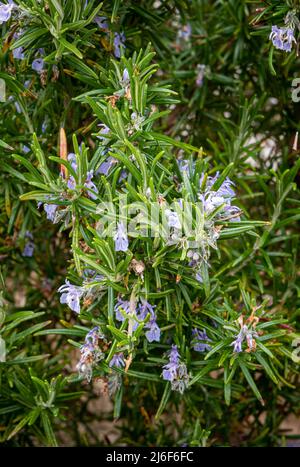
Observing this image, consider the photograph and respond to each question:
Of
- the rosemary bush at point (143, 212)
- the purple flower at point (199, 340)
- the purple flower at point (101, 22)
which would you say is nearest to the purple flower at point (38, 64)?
the rosemary bush at point (143, 212)

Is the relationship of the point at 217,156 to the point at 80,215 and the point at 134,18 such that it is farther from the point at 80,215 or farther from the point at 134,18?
the point at 80,215

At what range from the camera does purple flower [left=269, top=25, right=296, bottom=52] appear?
1.30m

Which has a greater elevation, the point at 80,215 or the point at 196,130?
the point at 196,130

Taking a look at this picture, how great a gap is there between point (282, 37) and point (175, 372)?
2.41 feet

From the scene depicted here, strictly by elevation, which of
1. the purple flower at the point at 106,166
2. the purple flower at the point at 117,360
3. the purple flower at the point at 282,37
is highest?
the purple flower at the point at 282,37

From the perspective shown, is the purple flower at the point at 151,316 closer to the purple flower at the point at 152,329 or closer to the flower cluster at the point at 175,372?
the purple flower at the point at 152,329

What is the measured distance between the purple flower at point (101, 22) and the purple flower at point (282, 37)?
0.38 metres

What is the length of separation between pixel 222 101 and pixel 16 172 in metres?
0.74

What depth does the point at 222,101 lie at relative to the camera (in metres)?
1.90

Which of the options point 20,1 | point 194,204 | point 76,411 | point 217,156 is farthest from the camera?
point 76,411

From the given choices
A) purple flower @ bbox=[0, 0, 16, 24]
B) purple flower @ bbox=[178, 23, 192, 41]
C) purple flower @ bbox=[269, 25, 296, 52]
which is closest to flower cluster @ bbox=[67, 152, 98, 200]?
purple flower @ bbox=[0, 0, 16, 24]

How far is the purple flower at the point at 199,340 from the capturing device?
4.59 ft
